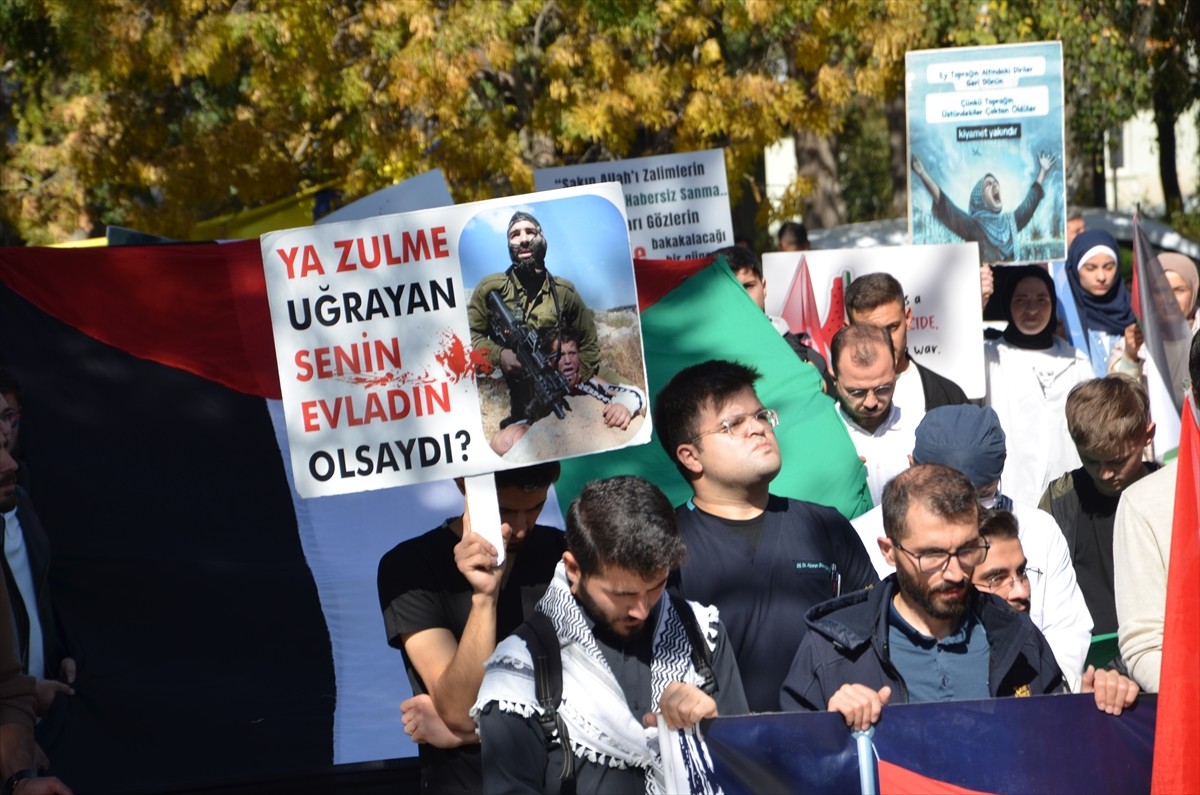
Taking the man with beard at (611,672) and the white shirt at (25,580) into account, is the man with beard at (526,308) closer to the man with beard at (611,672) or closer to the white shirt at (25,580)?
the man with beard at (611,672)

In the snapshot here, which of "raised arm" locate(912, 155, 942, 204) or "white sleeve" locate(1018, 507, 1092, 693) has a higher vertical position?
"raised arm" locate(912, 155, 942, 204)

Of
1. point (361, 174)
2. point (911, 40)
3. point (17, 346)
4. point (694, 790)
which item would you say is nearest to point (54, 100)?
point (361, 174)

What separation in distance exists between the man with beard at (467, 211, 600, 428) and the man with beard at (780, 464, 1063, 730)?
33.9 inches

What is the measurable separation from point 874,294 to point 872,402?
810mm

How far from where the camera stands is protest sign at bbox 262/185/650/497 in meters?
3.99

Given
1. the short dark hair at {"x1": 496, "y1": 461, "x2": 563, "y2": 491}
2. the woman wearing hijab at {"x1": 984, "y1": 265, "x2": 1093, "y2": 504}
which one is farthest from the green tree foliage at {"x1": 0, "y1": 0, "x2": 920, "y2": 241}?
the short dark hair at {"x1": 496, "y1": 461, "x2": 563, "y2": 491}

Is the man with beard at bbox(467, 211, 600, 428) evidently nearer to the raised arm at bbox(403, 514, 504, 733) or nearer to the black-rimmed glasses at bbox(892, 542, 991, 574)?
the raised arm at bbox(403, 514, 504, 733)

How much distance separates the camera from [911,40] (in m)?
12.7

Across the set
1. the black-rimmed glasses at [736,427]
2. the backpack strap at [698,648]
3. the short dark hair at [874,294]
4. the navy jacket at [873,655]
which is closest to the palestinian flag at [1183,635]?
the navy jacket at [873,655]

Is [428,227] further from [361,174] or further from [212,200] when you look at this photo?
[212,200]

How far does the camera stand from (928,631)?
3727mm

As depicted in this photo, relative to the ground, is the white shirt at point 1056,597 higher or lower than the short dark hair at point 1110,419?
lower

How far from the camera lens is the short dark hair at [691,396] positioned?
429 cm

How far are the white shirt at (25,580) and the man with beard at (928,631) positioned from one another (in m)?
2.29
